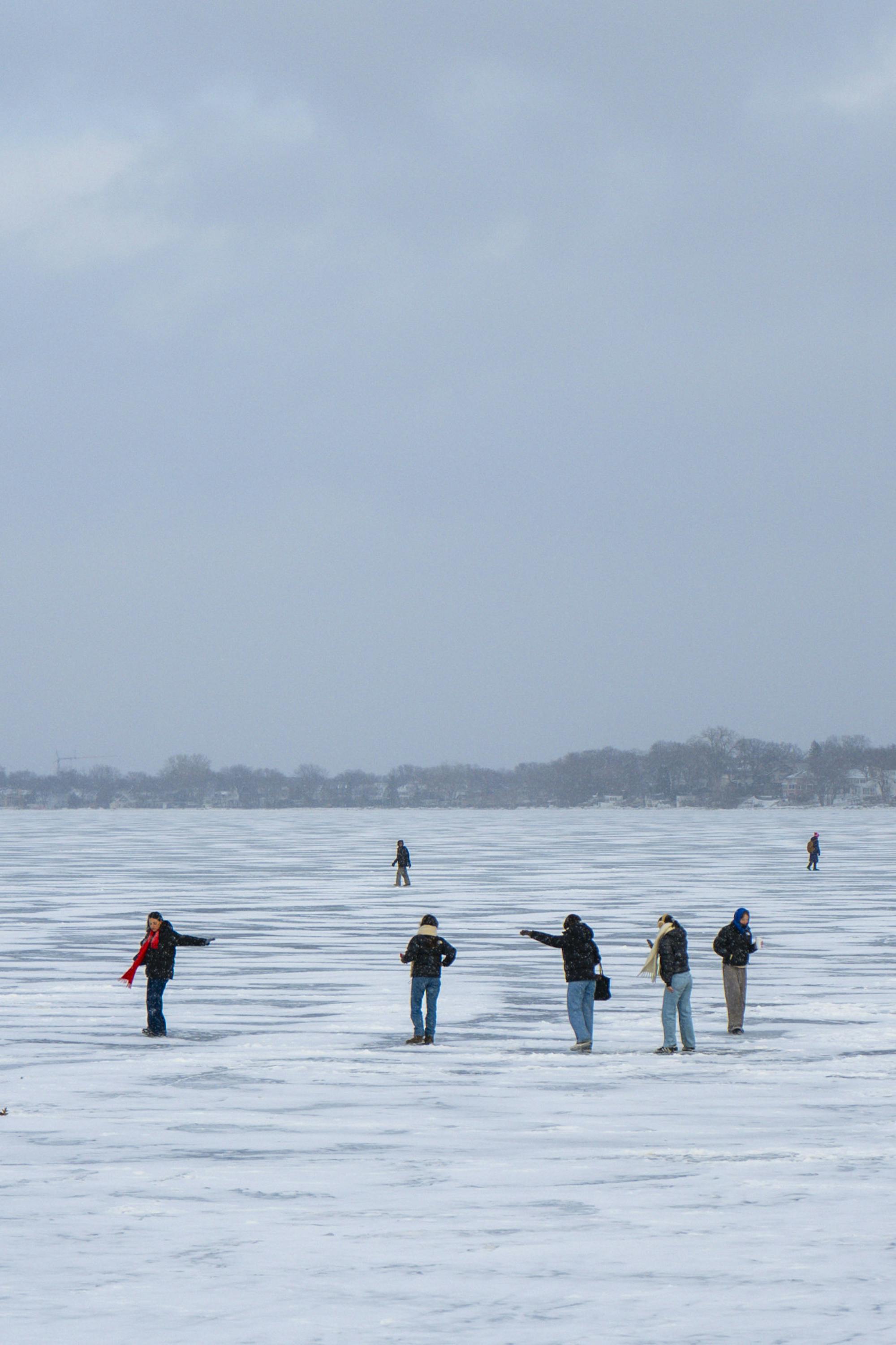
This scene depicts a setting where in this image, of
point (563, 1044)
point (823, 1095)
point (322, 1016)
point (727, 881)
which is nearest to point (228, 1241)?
point (823, 1095)

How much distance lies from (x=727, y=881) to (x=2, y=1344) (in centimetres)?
3364

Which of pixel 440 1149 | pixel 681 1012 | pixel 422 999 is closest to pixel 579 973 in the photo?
pixel 681 1012

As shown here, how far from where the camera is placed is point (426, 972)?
51.2ft

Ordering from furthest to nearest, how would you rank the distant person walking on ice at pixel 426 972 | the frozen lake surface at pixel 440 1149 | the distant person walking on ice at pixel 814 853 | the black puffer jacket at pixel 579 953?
the distant person walking on ice at pixel 814 853
the distant person walking on ice at pixel 426 972
the black puffer jacket at pixel 579 953
the frozen lake surface at pixel 440 1149

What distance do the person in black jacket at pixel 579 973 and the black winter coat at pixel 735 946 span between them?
1348mm

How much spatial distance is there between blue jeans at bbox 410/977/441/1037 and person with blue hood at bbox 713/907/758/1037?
2659 millimetres

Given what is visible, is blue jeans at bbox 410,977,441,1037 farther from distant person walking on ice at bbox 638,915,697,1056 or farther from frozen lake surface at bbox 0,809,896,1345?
distant person walking on ice at bbox 638,915,697,1056

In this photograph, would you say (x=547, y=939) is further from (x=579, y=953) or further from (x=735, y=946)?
(x=735, y=946)

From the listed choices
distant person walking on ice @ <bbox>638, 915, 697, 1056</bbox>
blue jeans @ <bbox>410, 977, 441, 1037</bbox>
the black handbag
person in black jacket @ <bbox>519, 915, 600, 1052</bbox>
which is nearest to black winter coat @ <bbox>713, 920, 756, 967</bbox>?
distant person walking on ice @ <bbox>638, 915, 697, 1056</bbox>

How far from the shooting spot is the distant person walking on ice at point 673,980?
1501 centimetres

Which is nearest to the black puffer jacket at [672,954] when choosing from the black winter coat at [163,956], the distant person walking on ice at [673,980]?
the distant person walking on ice at [673,980]

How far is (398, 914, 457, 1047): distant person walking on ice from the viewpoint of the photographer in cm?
1561

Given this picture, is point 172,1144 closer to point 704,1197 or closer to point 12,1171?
point 12,1171

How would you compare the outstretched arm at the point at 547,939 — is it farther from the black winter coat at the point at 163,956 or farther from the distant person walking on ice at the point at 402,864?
the distant person walking on ice at the point at 402,864
